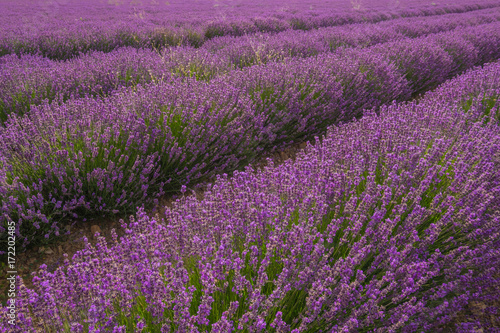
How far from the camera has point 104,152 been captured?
96.4 inches

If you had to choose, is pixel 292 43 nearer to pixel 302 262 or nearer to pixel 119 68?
pixel 119 68

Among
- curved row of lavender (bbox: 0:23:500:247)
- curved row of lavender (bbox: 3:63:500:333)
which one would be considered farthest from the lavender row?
curved row of lavender (bbox: 3:63:500:333)

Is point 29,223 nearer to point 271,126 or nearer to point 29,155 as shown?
point 29,155

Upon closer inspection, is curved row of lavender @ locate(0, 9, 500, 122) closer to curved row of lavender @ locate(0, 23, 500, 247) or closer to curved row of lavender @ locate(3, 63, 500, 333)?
curved row of lavender @ locate(0, 23, 500, 247)

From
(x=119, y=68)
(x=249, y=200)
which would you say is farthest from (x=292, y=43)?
(x=249, y=200)

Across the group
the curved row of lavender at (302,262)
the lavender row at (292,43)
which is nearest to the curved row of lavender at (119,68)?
the lavender row at (292,43)

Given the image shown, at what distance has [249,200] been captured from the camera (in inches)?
65.1

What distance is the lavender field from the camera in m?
1.17

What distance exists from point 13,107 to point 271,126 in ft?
9.07

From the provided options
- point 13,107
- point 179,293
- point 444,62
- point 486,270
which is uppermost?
point 444,62

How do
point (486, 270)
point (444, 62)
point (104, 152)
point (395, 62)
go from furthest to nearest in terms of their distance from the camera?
point (444, 62) < point (395, 62) < point (104, 152) < point (486, 270)

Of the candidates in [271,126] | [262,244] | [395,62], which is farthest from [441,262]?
[395,62]

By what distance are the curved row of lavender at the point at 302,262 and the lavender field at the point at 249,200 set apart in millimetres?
12

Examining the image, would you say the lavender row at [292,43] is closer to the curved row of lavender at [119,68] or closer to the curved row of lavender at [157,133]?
the curved row of lavender at [119,68]
